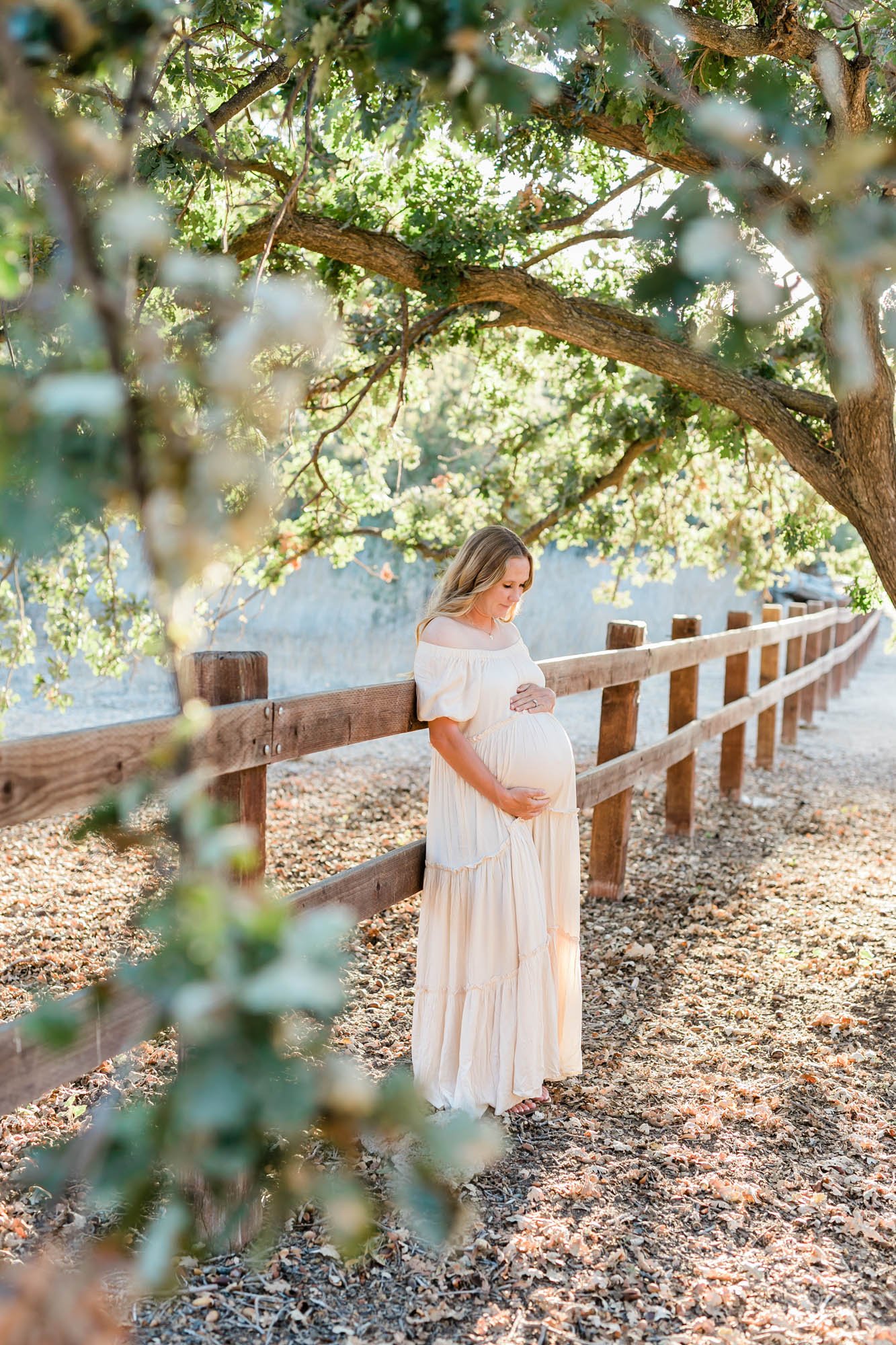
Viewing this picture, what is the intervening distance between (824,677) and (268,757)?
13.9m

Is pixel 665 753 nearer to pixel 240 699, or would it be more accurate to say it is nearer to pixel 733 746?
pixel 733 746

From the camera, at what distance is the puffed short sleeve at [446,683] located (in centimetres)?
329

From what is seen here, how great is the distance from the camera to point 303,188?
5.21 m

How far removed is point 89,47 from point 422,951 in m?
2.78

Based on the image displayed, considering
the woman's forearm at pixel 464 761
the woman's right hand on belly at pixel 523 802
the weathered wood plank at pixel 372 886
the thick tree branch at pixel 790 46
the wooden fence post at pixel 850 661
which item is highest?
the thick tree branch at pixel 790 46

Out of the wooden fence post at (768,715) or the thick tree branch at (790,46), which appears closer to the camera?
the thick tree branch at (790,46)

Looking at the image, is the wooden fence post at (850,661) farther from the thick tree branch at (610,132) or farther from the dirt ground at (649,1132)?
the thick tree branch at (610,132)

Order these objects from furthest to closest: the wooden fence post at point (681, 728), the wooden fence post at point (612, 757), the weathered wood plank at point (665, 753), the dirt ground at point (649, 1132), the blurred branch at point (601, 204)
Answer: the wooden fence post at point (681, 728)
the blurred branch at point (601, 204)
the wooden fence post at point (612, 757)
the weathered wood plank at point (665, 753)
the dirt ground at point (649, 1132)

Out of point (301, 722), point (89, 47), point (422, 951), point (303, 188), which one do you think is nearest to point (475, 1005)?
point (422, 951)

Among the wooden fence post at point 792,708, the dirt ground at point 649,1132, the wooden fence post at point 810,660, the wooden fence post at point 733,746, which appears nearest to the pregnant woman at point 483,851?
the dirt ground at point 649,1132

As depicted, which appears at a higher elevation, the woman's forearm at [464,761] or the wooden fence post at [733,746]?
the woman's forearm at [464,761]

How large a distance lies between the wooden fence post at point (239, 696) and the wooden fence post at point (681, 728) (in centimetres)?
446

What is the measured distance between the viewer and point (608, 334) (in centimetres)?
498

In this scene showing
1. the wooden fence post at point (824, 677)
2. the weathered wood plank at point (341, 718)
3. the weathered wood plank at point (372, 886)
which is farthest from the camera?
the wooden fence post at point (824, 677)
